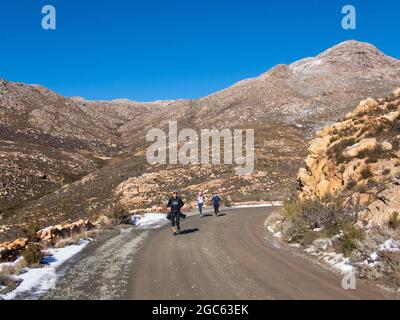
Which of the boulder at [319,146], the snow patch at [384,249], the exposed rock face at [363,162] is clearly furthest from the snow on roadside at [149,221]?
the snow patch at [384,249]

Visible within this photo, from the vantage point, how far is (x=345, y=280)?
8.28 metres

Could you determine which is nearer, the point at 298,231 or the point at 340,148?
the point at 298,231

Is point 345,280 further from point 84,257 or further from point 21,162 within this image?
point 21,162

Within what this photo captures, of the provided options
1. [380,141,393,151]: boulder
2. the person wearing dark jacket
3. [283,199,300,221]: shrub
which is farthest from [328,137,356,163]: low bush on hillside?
the person wearing dark jacket

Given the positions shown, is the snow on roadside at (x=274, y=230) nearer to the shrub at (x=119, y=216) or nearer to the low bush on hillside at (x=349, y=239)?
the low bush on hillside at (x=349, y=239)

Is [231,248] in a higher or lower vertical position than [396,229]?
lower

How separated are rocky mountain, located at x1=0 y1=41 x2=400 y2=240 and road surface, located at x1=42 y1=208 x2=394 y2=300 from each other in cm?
1218

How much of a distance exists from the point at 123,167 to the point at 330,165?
47.7 meters

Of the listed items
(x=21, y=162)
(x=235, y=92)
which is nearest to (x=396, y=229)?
(x=21, y=162)

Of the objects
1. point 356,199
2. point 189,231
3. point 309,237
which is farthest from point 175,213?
point 356,199

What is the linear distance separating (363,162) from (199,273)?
7.69m

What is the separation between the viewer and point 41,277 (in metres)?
9.51

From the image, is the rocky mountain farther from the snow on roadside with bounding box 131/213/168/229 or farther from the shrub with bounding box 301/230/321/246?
the shrub with bounding box 301/230/321/246

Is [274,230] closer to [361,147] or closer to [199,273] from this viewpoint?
[361,147]
